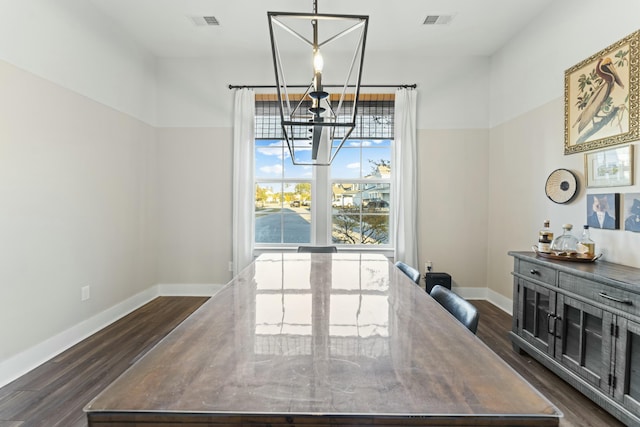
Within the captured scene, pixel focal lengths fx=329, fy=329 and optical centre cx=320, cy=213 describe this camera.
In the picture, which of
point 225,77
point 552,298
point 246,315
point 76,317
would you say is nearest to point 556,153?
point 552,298

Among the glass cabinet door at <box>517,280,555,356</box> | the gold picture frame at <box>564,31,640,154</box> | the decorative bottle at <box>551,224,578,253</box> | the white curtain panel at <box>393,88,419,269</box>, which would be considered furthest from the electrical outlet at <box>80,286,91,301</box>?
the gold picture frame at <box>564,31,640,154</box>

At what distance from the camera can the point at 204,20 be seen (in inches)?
133

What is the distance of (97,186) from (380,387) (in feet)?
11.1

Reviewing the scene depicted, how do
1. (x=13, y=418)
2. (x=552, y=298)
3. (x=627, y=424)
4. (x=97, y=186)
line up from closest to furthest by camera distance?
(x=627, y=424), (x=13, y=418), (x=552, y=298), (x=97, y=186)

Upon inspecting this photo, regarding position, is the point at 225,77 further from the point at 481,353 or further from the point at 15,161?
the point at 481,353

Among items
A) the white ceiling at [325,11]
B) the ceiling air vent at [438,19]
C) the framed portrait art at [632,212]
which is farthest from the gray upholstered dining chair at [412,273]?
the ceiling air vent at [438,19]

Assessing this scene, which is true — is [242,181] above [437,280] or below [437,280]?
above

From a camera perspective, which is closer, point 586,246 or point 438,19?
point 586,246

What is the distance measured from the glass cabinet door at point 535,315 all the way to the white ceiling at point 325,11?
260cm

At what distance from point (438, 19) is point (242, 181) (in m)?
2.80

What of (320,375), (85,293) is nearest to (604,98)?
(320,375)

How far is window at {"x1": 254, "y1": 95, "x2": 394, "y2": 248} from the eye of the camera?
4348 mm

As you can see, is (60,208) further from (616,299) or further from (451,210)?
(451,210)

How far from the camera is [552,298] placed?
229 cm
